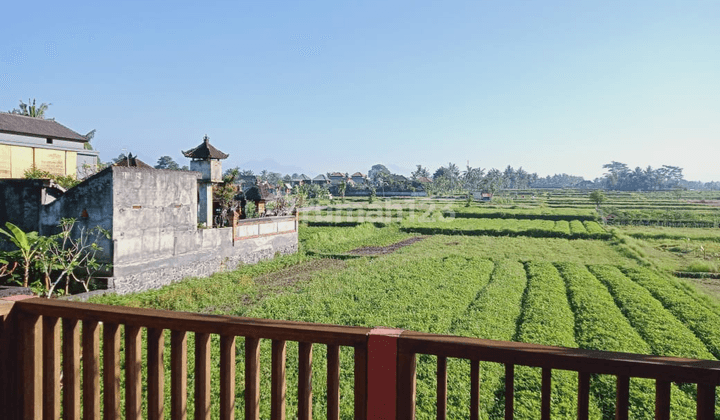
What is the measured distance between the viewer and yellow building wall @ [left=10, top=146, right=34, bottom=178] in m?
12.8

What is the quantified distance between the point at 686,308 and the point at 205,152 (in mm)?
11600

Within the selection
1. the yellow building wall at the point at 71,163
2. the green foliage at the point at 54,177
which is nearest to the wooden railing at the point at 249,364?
the green foliage at the point at 54,177

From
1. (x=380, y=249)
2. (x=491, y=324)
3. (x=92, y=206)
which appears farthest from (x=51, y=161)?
(x=491, y=324)

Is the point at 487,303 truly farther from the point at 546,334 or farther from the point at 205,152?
the point at 205,152

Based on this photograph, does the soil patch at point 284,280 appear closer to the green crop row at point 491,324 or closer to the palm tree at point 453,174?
the green crop row at point 491,324

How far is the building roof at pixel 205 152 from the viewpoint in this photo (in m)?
13.3

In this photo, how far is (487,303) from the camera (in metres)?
8.92

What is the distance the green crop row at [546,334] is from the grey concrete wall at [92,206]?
299 inches

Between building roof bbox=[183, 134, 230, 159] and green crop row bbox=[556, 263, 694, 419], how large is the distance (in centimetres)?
945

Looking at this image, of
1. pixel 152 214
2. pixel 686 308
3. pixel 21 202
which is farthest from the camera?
pixel 152 214

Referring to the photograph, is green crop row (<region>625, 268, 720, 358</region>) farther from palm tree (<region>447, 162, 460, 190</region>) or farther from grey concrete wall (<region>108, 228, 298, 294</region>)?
palm tree (<region>447, 162, 460, 190</region>)

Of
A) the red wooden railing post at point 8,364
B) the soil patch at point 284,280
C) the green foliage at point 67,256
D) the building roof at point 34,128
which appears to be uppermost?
the building roof at point 34,128

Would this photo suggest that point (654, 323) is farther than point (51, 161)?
No

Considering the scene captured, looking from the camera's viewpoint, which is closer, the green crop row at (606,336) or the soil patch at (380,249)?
the green crop row at (606,336)
